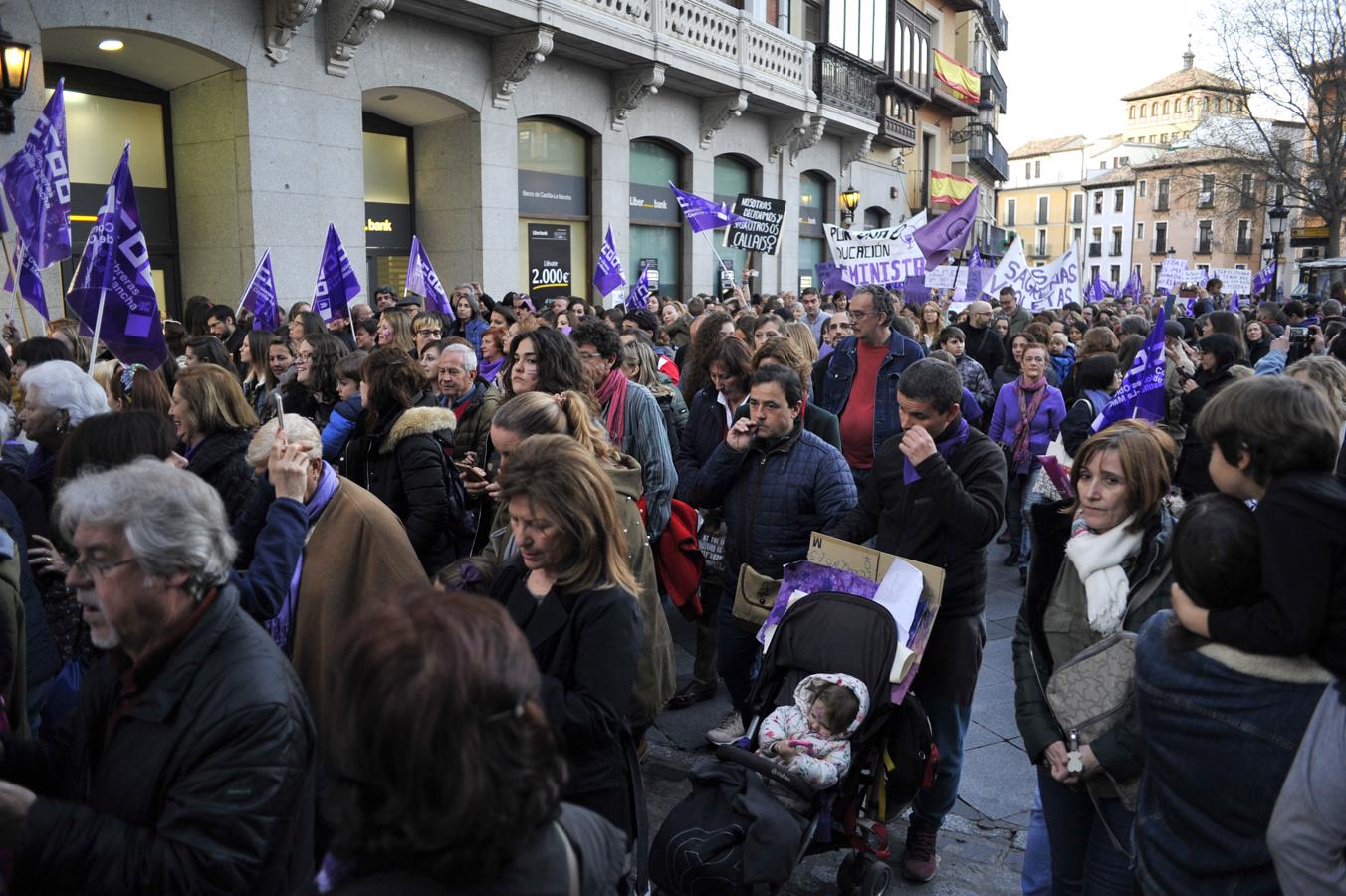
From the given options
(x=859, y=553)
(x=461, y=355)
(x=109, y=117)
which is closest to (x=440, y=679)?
(x=859, y=553)

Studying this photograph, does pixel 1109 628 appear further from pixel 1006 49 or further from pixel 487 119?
pixel 1006 49

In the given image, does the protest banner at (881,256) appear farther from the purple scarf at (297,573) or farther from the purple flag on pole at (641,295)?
the purple scarf at (297,573)

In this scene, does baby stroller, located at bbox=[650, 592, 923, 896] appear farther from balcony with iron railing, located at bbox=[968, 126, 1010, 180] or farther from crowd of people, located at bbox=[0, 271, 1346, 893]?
balcony with iron railing, located at bbox=[968, 126, 1010, 180]

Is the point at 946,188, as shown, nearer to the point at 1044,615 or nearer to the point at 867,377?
the point at 867,377

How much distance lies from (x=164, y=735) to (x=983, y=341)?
9767 mm

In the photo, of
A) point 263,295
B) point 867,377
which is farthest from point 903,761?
point 263,295

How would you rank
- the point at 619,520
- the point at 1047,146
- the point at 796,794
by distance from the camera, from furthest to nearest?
the point at 1047,146 < the point at 796,794 < the point at 619,520

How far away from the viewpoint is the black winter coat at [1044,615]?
2705mm

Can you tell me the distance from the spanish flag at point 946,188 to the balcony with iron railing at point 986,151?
4266 mm

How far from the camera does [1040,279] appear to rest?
46.3 feet

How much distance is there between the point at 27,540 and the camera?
3.71 m

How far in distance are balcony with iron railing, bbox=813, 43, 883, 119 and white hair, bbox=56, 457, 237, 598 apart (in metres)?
23.6

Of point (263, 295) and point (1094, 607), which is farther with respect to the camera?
point (263, 295)

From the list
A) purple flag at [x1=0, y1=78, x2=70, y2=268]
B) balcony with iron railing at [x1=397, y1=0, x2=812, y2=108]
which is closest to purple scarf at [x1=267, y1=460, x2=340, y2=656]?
purple flag at [x1=0, y1=78, x2=70, y2=268]
